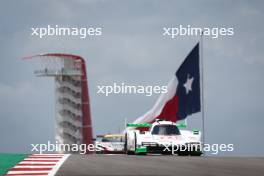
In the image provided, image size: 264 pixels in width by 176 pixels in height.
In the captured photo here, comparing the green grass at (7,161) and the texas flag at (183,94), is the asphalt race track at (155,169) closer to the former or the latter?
the green grass at (7,161)

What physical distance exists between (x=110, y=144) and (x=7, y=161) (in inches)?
1048

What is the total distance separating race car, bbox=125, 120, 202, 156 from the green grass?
738cm

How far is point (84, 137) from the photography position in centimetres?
12406

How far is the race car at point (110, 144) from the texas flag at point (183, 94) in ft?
16.2

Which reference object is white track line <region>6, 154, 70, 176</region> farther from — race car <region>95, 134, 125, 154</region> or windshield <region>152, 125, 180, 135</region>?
race car <region>95, 134, 125, 154</region>

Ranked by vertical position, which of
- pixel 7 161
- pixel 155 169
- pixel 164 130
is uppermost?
pixel 164 130

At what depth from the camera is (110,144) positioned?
147ft

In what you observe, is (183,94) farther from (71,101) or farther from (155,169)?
(71,101)

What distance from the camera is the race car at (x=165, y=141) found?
2661 centimetres

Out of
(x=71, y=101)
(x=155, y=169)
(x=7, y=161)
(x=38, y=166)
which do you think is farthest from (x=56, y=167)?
(x=71, y=101)

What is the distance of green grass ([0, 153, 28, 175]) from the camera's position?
16.6 metres

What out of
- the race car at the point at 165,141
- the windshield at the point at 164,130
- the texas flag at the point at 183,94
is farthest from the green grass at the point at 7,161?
the texas flag at the point at 183,94

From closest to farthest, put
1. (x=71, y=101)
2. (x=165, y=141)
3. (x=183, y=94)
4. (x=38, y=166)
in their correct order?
1. (x=38, y=166)
2. (x=165, y=141)
3. (x=183, y=94)
4. (x=71, y=101)

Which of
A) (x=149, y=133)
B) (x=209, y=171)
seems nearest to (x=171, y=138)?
(x=149, y=133)
